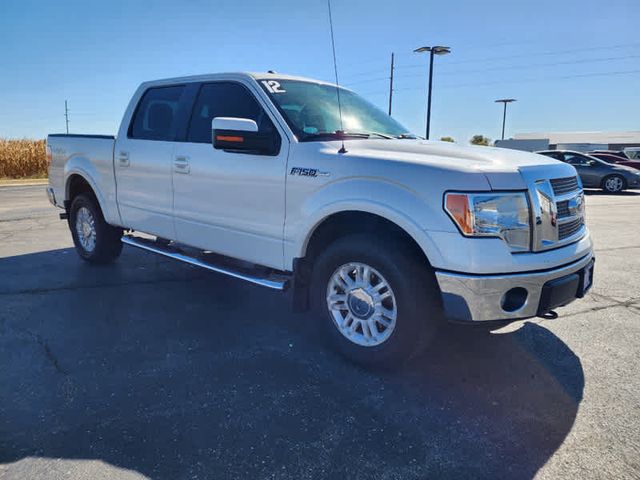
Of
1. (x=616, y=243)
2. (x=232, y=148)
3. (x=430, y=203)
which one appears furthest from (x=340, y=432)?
(x=616, y=243)

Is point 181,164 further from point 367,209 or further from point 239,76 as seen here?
point 367,209

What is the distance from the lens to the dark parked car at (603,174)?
17.5 m

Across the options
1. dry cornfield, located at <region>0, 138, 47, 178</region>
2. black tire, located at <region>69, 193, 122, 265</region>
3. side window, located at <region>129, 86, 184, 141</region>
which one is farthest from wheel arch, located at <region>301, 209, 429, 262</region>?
→ dry cornfield, located at <region>0, 138, 47, 178</region>

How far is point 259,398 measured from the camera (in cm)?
290

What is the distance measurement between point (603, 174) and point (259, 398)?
18.2 m

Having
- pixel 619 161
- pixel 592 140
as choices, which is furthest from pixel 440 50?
pixel 592 140

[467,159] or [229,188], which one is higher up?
[467,159]

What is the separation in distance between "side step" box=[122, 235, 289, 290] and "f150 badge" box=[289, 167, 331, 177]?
2.65ft

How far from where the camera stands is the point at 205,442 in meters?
2.46

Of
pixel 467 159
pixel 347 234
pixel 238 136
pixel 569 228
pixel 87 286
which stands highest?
pixel 238 136

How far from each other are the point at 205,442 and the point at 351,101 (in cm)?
318

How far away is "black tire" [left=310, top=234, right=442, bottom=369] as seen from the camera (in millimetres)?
2998

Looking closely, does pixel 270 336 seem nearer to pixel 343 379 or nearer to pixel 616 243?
pixel 343 379

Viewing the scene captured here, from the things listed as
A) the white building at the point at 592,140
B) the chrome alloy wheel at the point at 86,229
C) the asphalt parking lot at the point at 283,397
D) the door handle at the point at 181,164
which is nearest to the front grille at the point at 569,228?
the asphalt parking lot at the point at 283,397
